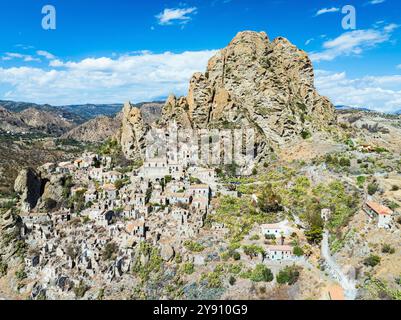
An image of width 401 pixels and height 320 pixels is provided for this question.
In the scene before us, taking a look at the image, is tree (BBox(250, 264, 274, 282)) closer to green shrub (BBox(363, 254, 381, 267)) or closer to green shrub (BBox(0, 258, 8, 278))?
green shrub (BBox(363, 254, 381, 267))

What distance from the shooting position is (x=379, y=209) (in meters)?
46.2

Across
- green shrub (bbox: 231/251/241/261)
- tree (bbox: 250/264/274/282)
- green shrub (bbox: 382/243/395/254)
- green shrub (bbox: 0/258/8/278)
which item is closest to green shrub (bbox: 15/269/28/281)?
green shrub (bbox: 0/258/8/278)

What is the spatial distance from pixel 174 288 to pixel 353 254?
21.4m

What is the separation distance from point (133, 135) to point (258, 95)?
26.7 m

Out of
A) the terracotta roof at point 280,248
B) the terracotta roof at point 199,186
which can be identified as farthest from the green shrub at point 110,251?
the terracotta roof at point 280,248

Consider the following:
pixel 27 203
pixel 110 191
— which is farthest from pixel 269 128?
pixel 27 203

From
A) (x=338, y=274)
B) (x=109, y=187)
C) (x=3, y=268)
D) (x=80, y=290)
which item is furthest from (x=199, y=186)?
(x=3, y=268)

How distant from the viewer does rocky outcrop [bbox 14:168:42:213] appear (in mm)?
65750

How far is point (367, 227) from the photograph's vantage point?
46.3 meters

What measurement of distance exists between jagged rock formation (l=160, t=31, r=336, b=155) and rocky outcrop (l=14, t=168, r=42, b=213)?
27.0 m

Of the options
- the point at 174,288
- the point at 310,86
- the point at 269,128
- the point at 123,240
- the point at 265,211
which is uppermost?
the point at 310,86

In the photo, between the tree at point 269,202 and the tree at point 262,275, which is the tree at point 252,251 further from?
the tree at point 269,202

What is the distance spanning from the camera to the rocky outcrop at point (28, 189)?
216ft
